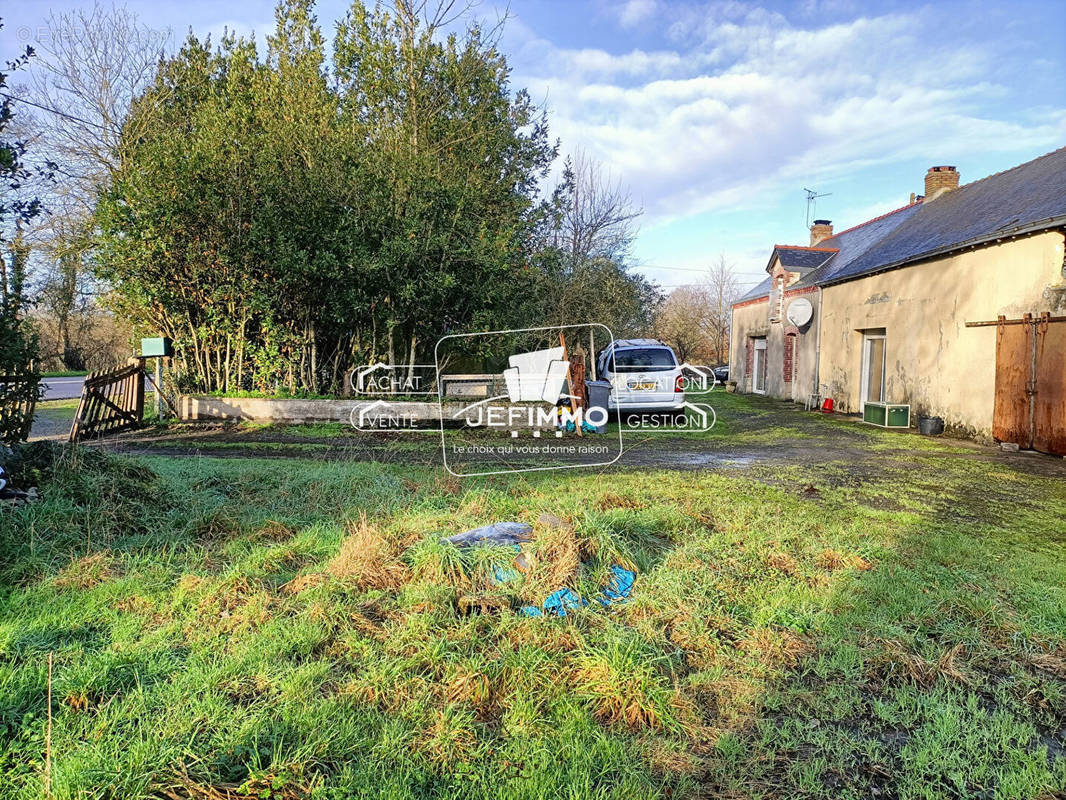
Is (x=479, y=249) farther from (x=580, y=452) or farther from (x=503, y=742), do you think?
(x=503, y=742)

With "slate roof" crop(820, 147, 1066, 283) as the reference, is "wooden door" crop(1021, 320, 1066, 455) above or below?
below

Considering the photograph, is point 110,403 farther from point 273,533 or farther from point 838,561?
point 838,561

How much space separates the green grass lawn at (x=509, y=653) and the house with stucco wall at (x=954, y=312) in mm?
6361

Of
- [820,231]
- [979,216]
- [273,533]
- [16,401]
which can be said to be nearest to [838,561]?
[273,533]

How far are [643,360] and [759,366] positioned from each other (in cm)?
1441

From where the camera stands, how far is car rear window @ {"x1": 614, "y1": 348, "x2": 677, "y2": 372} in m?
13.5

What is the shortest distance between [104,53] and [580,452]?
63.2ft

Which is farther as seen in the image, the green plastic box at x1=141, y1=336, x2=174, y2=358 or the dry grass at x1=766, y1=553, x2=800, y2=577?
the green plastic box at x1=141, y1=336, x2=174, y2=358

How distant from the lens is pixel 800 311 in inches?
794

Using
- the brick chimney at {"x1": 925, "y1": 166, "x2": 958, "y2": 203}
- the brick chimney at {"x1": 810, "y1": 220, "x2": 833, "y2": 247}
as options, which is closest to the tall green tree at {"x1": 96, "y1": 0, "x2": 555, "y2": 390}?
the brick chimney at {"x1": 925, "y1": 166, "x2": 958, "y2": 203}

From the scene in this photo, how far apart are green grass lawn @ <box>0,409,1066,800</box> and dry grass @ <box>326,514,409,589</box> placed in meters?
0.02

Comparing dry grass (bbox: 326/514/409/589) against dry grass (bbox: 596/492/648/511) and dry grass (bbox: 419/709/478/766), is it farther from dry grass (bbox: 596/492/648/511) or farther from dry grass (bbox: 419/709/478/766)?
dry grass (bbox: 596/492/648/511)

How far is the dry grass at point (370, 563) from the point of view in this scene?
4.00 meters

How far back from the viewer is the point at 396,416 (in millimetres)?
11883
